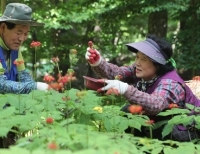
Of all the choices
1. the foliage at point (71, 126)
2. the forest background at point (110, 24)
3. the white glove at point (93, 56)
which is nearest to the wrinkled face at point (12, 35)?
the white glove at point (93, 56)

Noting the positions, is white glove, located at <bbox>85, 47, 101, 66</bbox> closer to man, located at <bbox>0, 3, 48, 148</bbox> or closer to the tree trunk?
man, located at <bbox>0, 3, 48, 148</bbox>

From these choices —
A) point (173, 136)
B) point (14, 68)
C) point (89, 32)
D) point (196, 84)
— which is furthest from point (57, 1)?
point (173, 136)

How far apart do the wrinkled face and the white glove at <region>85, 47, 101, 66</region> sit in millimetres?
516

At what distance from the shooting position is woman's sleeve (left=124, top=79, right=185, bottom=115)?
2.56 meters

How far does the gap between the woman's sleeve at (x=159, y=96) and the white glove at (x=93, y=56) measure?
1.89ft

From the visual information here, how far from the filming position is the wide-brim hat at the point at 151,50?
110 inches

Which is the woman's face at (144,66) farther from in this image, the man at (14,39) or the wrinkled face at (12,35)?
the wrinkled face at (12,35)

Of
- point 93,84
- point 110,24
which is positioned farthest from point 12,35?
point 110,24

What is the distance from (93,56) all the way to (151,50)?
49 centimetres

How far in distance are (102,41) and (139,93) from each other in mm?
6442

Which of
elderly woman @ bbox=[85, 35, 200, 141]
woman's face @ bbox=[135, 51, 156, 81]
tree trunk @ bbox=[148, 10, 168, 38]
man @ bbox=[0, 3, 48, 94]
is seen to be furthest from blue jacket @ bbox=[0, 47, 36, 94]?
tree trunk @ bbox=[148, 10, 168, 38]

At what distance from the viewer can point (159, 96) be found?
8.71 ft

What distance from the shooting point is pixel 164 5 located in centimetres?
614

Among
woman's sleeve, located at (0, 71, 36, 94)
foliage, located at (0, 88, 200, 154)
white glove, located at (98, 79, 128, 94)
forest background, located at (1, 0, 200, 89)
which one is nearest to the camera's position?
foliage, located at (0, 88, 200, 154)
